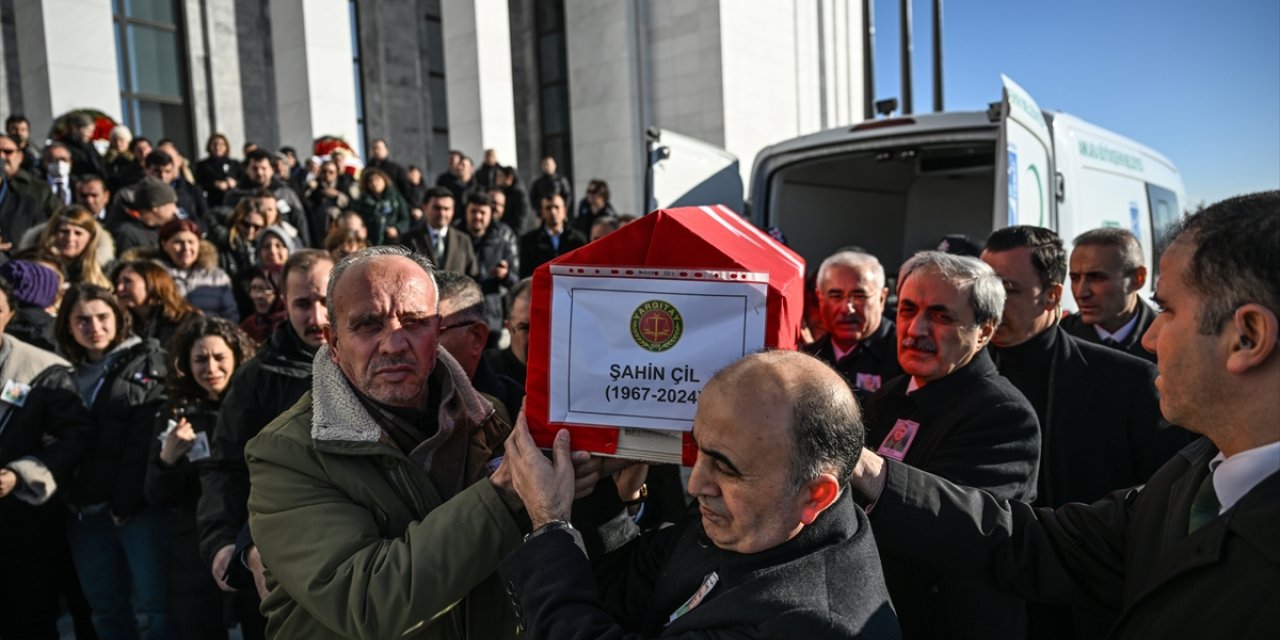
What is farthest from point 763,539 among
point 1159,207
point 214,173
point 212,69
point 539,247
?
point 212,69

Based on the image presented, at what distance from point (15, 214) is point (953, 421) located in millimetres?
7638

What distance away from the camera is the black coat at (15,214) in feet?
22.7

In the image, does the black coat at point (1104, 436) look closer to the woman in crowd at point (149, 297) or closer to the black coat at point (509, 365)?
the black coat at point (509, 365)

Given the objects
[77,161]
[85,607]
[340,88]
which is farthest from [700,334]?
[340,88]

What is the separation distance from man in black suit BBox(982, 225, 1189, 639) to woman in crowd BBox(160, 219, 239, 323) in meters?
4.77

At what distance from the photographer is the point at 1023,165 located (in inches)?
191

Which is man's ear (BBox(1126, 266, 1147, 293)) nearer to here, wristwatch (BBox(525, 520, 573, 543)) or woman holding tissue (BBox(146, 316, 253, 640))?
wristwatch (BBox(525, 520, 573, 543))

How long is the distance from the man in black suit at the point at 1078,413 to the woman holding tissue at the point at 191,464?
3.12 metres

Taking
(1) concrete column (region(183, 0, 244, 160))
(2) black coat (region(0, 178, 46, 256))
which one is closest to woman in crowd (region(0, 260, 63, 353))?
(2) black coat (region(0, 178, 46, 256))

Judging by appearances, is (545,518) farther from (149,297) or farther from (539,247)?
(539,247)

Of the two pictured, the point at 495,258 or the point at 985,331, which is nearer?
the point at 985,331

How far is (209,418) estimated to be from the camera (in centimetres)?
362

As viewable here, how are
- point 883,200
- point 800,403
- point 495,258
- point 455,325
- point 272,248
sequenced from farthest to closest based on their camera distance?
point 883,200 → point 495,258 → point 272,248 → point 455,325 → point 800,403

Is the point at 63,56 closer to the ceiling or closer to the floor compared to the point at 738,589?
closer to the ceiling
